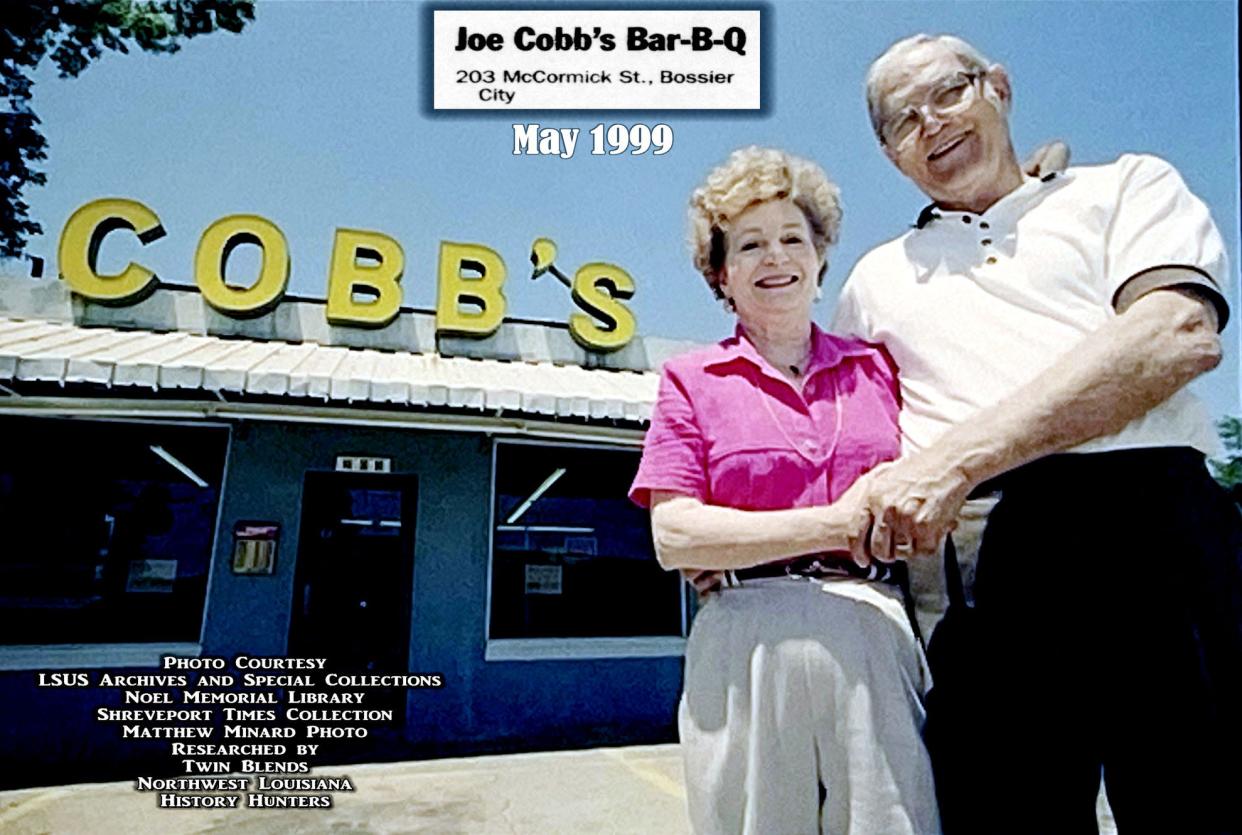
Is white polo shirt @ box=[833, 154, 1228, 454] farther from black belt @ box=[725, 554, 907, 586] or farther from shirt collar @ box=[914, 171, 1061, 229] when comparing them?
black belt @ box=[725, 554, 907, 586]

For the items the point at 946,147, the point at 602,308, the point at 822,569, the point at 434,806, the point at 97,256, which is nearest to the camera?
the point at 822,569

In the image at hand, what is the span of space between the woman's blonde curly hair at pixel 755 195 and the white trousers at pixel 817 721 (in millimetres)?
468

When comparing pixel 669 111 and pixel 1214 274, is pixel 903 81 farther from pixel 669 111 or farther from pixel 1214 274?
pixel 669 111

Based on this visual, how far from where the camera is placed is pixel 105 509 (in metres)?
4.77

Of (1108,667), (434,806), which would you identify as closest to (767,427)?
(1108,667)

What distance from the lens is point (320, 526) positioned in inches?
202

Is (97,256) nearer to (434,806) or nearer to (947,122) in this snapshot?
(434,806)

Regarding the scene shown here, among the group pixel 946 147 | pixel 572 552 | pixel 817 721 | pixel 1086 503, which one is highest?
pixel 946 147

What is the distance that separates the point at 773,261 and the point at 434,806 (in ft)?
11.3

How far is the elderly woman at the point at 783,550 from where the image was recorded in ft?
2.73

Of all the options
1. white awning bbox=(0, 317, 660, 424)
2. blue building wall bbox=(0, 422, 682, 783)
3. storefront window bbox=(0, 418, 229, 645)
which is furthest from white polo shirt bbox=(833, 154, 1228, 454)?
storefront window bbox=(0, 418, 229, 645)

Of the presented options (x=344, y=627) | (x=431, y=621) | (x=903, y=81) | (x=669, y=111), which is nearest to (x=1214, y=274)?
(x=903, y=81)

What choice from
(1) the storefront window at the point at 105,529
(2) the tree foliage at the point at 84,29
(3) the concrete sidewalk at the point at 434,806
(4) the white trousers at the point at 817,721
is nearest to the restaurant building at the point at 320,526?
(1) the storefront window at the point at 105,529

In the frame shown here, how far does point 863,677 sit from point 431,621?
4.61m
